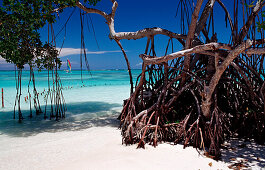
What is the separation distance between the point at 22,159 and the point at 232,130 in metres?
3.19

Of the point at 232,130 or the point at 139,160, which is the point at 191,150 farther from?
the point at 232,130

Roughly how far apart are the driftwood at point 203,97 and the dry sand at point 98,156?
0.19 metres

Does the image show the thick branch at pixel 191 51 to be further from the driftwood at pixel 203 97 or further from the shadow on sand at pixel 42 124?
the shadow on sand at pixel 42 124

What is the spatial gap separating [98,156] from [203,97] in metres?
1.59

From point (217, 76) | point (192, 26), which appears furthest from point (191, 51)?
point (192, 26)

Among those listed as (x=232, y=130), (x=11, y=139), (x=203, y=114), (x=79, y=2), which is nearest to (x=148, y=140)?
(x=203, y=114)

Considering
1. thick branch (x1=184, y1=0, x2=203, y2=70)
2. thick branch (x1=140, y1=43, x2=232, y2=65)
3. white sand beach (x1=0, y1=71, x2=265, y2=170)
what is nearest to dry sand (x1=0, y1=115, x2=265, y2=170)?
white sand beach (x1=0, y1=71, x2=265, y2=170)

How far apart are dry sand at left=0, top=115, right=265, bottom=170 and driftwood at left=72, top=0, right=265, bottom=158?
0.63 ft

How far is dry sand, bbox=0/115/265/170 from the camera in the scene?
2451 mm

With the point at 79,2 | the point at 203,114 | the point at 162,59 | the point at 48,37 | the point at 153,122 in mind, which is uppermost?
the point at 79,2

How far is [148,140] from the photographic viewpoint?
319cm

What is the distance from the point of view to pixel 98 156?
271 cm

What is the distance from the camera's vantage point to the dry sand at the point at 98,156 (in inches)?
96.5

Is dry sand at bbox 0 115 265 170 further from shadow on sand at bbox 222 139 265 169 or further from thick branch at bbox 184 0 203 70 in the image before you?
thick branch at bbox 184 0 203 70
